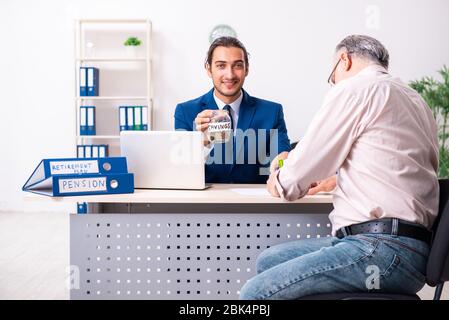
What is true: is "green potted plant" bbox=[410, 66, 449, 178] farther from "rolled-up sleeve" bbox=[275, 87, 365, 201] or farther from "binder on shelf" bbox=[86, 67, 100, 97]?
"rolled-up sleeve" bbox=[275, 87, 365, 201]

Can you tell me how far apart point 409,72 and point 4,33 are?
14.5 feet

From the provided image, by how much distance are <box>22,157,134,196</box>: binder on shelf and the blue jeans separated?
74cm

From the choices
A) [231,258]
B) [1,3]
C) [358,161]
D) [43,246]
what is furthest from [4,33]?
[358,161]

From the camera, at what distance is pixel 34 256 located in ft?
13.9

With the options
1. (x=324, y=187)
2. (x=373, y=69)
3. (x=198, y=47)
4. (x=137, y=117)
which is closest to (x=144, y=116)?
(x=137, y=117)

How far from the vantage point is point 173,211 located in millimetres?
2355

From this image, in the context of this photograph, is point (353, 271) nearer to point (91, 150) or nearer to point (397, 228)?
point (397, 228)

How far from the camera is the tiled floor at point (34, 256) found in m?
3.33

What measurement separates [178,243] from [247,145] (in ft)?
2.58

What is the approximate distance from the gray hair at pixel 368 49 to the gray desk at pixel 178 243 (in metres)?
0.62

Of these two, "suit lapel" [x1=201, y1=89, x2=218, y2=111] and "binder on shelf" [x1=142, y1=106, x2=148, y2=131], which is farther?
"binder on shelf" [x1=142, y1=106, x2=148, y2=131]

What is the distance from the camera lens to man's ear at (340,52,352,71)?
203 centimetres

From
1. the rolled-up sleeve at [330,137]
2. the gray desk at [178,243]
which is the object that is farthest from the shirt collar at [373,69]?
the gray desk at [178,243]

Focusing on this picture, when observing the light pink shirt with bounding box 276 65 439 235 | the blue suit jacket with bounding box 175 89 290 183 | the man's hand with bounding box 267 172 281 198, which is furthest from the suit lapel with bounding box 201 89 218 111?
the light pink shirt with bounding box 276 65 439 235
